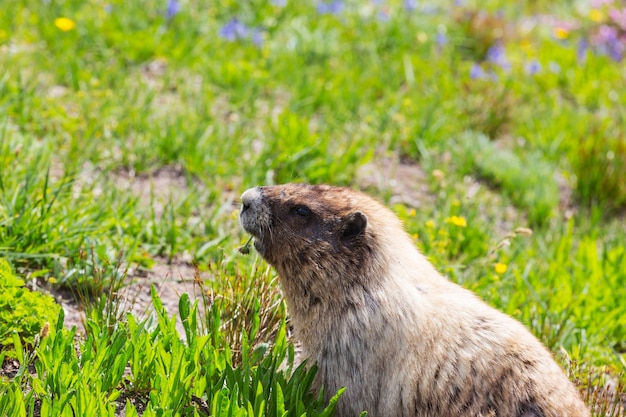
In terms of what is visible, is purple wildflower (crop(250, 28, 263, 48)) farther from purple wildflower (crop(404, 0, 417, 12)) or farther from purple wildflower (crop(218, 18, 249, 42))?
purple wildflower (crop(404, 0, 417, 12))

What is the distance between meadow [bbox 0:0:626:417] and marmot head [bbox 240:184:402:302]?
12.5 inches

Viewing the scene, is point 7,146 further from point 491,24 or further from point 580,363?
point 491,24

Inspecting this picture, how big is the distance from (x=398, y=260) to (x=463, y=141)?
3273 millimetres

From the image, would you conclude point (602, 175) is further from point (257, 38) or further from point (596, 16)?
point (596, 16)

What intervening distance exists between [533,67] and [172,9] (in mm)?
3639

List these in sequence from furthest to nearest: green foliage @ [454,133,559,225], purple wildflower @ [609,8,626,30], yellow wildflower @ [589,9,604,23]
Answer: yellow wildflower @ [589,9,604,23] → purple wildflower @ [609,8,626,30] → green foliage @ [454,133,559,225]

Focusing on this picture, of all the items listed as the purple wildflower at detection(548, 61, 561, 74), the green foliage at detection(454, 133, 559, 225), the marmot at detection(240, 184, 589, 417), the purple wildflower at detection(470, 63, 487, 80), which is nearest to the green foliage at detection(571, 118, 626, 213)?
the green foliage at detection(454, 133, 559, 225)

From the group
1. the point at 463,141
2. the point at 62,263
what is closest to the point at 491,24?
the point at 463,141

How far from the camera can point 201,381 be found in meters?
3.62

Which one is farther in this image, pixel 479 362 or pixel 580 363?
pixel 580 363

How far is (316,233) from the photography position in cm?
396

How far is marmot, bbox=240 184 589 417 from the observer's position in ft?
11.8

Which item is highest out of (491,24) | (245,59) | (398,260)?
(491,24)

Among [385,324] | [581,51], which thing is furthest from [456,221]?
[581,51]
